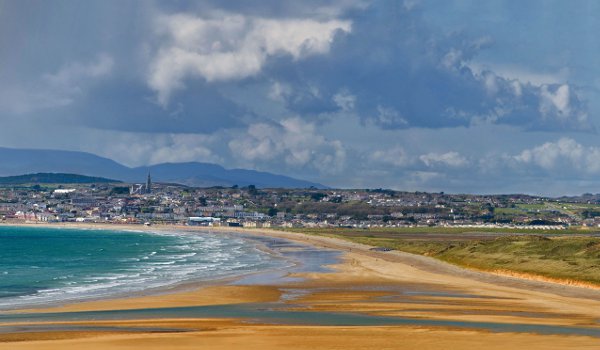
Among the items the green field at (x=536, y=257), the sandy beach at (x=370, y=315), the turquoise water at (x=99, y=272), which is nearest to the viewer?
the sandy beach at (x=370, y=315)

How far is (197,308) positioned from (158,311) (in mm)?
2766

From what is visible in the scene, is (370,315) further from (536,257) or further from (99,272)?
(99,272)

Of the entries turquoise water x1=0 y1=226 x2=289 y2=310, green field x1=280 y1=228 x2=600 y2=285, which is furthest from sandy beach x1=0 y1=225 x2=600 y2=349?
turquoise water x1=0 y1=226 x2=289 y2=310

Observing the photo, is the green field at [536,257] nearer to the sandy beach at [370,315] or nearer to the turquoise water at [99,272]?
the sandy beach at [370,315]

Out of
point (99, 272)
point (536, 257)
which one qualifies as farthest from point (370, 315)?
point (99, 272)

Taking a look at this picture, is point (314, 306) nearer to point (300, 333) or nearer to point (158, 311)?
point (158, 311)

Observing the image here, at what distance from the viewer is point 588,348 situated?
33000mm

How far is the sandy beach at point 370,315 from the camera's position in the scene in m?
34.8

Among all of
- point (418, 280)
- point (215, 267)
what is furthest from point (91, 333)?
point (215, 267)

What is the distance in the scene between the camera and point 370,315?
44.9 m

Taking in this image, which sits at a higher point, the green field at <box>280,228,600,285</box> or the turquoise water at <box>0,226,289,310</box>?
the green field at <box>280,228,600,285</box>

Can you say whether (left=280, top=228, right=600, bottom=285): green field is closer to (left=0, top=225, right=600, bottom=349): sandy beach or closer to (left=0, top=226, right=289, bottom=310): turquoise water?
(left=0, top=225, right=600, bottom=349): sandy beach

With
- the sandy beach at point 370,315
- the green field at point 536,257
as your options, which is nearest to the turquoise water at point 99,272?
the sandy beach at point 370,315

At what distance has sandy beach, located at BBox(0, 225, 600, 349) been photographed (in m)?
34.8
